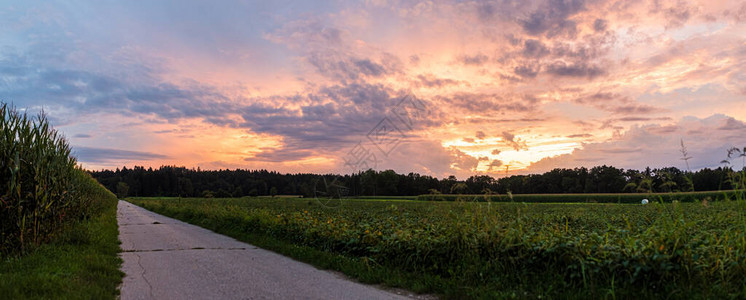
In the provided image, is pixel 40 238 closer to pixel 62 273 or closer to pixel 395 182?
pixel 62 273

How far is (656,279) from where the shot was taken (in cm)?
515

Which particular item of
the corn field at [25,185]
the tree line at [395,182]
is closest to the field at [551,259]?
the tree line at [395,182]

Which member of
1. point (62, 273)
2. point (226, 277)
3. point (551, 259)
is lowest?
point (226, 277)

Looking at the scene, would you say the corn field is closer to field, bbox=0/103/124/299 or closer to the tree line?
field, bbox=0/103/124/299

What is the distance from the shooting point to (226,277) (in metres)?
7.35

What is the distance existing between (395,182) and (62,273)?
78873 mm

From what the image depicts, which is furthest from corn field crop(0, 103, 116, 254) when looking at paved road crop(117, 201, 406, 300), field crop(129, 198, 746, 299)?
field crop(129, 198, 746, 299)

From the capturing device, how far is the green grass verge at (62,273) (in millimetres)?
5598

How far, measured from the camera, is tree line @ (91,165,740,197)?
21.9 ft

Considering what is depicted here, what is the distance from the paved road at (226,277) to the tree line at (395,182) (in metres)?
3.24

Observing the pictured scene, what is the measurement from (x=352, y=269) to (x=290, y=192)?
9759 cm

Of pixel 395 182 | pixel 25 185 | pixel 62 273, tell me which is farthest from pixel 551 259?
pixel 395 182

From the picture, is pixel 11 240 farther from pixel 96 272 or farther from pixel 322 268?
pixel 322 268

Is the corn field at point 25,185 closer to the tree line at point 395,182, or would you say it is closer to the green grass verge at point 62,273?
the green grass verge at point 62,273
